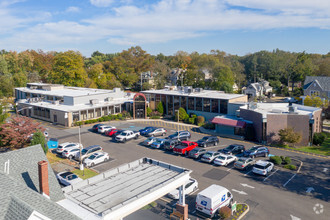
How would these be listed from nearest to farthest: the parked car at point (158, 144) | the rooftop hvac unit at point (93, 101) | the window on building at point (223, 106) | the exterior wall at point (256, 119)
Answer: the parked car at point (158, 144) < the exterior wall at point (256, 119) < the window on building at point (223, 106) < the rooftop hvac unit at point (93, 101)

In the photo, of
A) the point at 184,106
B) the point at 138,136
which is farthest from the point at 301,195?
the point at 184,106

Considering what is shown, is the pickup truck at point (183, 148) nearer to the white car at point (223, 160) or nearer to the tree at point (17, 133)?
the white car at point (223, 160)

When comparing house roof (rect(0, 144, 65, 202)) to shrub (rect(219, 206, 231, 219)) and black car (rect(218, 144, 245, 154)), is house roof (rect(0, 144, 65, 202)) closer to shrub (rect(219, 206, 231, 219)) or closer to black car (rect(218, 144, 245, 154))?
shrub (rect(219, 206, 231, 219))

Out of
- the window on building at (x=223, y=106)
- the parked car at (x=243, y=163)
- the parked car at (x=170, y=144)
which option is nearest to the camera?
the parked car at (x=243, y=163)

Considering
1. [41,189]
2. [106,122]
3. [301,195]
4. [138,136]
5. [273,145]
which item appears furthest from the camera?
[106,122]

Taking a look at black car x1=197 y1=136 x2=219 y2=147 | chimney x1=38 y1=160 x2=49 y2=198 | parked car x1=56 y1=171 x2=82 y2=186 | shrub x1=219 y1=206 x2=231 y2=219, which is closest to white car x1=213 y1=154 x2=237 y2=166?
black car x1=197 y1=136 x2=219 y2=147

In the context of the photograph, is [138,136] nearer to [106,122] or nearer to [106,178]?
[106,122]

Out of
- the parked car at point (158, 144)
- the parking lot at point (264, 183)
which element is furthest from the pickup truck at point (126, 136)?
the parked car at point (158, 144)

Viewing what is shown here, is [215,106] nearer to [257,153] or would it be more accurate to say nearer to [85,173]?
[257,153]
